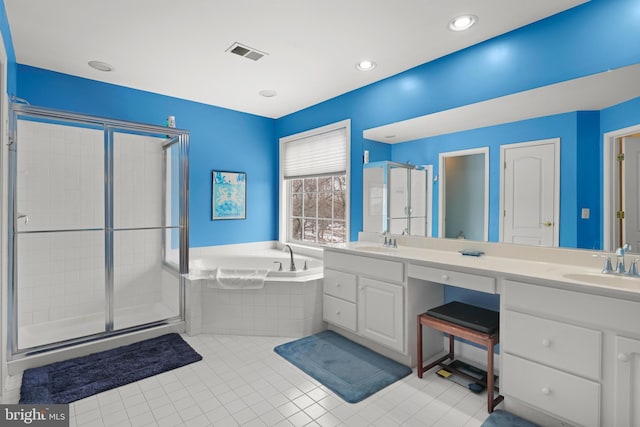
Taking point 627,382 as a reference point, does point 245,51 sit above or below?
above

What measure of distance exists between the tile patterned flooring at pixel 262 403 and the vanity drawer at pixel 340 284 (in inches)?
28.4

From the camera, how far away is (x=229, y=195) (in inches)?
166

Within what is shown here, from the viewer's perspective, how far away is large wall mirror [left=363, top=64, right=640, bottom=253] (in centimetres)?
187

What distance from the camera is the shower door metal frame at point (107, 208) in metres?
2.31

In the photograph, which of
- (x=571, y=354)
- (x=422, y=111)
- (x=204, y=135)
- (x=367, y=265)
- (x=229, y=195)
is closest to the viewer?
(x=571, y=354)

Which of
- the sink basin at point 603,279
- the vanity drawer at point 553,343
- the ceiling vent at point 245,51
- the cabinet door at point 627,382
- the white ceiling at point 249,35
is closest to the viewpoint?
the cabinet door at point 627,382

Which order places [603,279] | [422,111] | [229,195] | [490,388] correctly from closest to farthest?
1. [603,279]
2. [490,388]
3. [422,111]
4. [229,195]

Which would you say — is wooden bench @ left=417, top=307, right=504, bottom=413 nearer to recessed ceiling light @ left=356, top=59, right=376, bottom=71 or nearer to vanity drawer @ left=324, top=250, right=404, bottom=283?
vanity drawer @ left=324, top=250, right=404, bottom=283

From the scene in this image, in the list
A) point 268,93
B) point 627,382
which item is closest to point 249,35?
point 268,93

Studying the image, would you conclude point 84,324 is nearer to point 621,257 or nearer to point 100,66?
point 100,66

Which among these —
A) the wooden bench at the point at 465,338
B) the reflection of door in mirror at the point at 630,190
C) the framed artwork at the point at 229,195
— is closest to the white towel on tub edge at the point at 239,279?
the framed artwork at the point at 229,195

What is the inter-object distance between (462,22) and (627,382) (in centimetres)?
218

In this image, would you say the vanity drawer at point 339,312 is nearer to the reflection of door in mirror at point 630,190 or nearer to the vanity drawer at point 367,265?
the vanity drawer at point 367,265

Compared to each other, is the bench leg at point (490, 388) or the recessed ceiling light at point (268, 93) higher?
the recessed ceiling light at point (268, 93)
